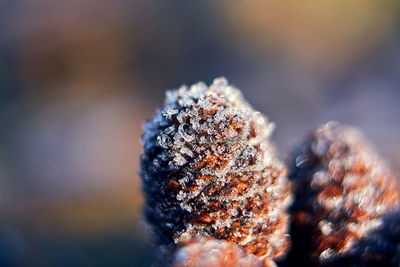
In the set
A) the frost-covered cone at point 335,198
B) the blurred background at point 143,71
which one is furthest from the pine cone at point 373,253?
the blurred background at point 143,71

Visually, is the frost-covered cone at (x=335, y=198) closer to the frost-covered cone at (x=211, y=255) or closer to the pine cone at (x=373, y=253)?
the pine cone at (x=373, y=253)

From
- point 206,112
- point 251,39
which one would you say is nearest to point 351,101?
point 251,39

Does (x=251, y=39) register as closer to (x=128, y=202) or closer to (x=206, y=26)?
(x=206, y=26)

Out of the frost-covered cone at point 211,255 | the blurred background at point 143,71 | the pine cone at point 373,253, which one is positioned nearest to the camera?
the frost-covered cone at point 211,255

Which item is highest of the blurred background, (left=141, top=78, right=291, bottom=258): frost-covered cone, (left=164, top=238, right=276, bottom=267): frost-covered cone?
the blurred background

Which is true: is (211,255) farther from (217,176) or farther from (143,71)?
(143,71)

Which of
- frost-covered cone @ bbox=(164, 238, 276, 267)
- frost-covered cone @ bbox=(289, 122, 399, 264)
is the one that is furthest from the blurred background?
frost-covered cone @ bbox=(164, 238, 276, 267)

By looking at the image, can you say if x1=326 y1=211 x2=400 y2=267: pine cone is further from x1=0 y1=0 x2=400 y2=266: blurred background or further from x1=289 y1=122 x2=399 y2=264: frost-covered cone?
x1=0 y1=0 x2=400 y2=266: blurred background
